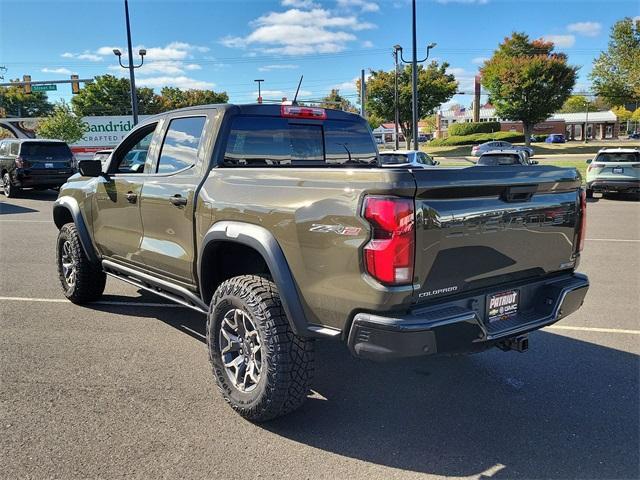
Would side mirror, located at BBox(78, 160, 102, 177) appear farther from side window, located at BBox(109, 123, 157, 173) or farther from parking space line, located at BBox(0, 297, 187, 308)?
parking space line, located at BBox(0, 297, 187, 308)

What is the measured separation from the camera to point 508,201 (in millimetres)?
3031

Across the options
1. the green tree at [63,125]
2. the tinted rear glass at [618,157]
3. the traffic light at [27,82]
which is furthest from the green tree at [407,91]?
the tinted rear glass at [618,157]

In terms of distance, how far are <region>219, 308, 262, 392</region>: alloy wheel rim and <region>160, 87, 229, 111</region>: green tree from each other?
226 ft

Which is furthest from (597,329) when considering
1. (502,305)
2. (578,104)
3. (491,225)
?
(578,104)

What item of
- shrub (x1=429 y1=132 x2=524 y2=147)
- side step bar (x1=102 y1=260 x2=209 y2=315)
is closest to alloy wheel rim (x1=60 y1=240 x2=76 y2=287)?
side step bar (x1=102 y1=260 x2=209 y2=315)

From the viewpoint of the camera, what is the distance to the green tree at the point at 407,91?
47.0m

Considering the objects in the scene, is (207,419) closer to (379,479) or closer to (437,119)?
(379,479)

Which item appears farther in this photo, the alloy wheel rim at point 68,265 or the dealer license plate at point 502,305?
the alloy wheel rim at point 68,265

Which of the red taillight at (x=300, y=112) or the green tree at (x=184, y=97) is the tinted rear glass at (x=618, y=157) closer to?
the red taillight at (x=300, y=112)

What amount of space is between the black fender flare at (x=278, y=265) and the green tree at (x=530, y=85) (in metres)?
45.3

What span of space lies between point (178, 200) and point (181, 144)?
1.75 ft

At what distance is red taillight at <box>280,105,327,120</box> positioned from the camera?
4.25 m

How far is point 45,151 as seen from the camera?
1727 centimetres

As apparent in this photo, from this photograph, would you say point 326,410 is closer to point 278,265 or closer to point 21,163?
point 278,265
